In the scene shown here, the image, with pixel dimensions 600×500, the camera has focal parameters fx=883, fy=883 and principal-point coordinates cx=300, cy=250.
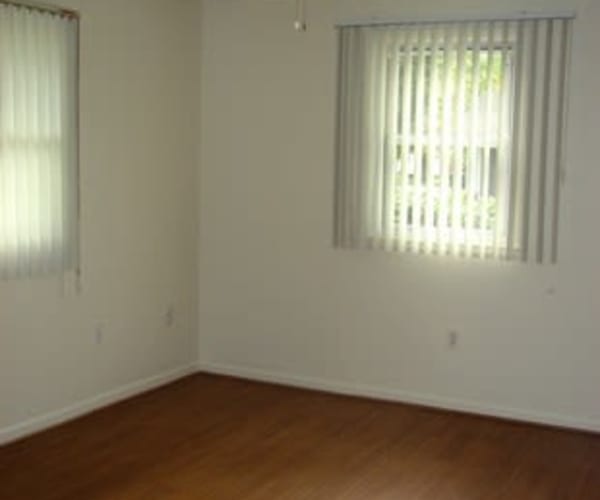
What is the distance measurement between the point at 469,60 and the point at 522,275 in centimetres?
129

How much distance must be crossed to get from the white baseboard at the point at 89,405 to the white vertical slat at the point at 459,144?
2.10 meters

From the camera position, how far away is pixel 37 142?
15.2 ft

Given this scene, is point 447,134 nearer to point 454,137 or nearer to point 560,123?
point 454,137

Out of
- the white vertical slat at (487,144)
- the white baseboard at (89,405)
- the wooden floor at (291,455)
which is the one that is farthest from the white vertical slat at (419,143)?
the white baseboard at (89,405)

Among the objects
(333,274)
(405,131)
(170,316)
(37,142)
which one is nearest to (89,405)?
(170,316)

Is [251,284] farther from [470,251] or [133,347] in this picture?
[470,251]

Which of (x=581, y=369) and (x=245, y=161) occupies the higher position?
(x=245, y=161)

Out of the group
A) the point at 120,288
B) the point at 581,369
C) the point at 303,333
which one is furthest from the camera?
the point at 303,333

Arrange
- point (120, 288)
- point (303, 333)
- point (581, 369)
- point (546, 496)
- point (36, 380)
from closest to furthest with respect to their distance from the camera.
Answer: point (546, 496) → point (36, 380) → point (581, 369) → point (120, 288) → point (303, 333)

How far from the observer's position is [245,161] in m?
5.95

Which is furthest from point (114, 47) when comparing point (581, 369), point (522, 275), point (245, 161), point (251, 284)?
point (581, 369)

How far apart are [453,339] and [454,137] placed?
1.23 metres

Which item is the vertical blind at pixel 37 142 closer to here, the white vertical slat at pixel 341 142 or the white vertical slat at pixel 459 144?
the white vertical slat at pixel 341 142

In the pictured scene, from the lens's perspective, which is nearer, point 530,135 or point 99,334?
point 530,135
